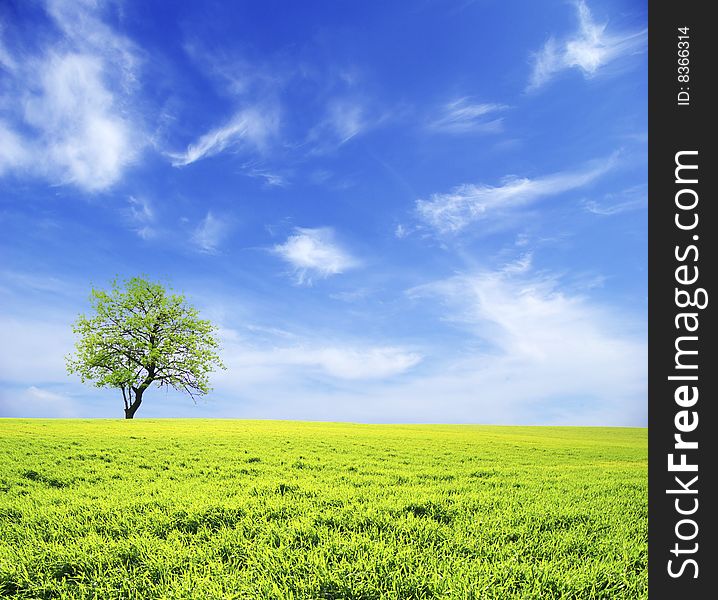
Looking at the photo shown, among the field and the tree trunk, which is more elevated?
the field

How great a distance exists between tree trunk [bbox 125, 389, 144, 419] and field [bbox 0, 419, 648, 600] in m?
38.3

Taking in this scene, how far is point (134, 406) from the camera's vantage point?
47.4 metres

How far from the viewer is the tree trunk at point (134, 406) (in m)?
47.2

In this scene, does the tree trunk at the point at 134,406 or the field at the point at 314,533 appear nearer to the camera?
the field at the point at 314,533

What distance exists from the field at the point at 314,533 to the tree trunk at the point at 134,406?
3830cm

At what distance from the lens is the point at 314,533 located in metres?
6.24

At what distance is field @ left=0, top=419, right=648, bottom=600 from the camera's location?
504cm

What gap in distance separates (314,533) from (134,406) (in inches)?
1864

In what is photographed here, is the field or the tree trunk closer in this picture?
the field

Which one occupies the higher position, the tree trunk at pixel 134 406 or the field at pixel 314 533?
the field at pixel 314 533

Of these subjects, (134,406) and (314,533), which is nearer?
(314,533)

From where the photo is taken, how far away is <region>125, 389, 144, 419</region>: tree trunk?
155 ft
